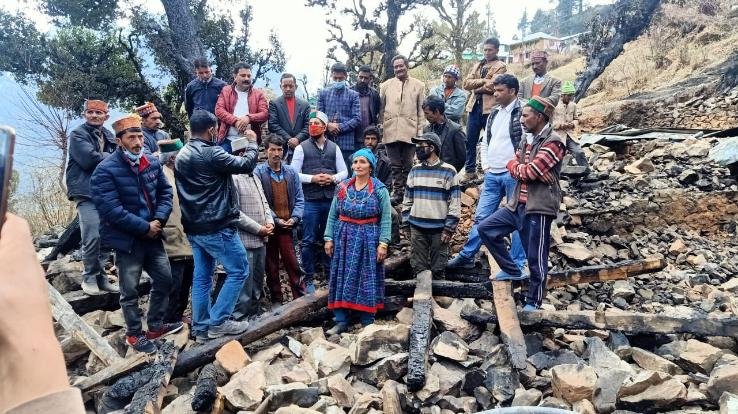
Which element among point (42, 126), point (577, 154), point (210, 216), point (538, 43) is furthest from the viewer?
point (538, 43)

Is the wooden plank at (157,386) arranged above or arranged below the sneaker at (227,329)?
below

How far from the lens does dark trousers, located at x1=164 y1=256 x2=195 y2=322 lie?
4504 mm

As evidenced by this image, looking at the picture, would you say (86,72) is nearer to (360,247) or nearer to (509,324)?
(360,247)

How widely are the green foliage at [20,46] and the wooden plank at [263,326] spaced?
1132 centimetres

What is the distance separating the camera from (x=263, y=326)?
405 centimetres

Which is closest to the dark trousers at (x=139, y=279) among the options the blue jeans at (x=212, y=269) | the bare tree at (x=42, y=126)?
the blue jeans at (x=212, y=269)

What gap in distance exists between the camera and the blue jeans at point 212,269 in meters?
3.92

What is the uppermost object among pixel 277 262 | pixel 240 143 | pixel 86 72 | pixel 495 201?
pixel 86 72

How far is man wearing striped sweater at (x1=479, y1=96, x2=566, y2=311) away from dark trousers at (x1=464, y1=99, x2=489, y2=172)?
2.60 metres

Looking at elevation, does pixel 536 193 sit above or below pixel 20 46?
below

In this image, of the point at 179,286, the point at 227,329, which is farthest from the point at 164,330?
the point at 227,329

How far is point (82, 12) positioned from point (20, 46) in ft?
5.89

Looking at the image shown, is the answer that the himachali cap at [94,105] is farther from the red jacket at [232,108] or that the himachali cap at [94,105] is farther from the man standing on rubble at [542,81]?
the man standing on rubble at [542,81]

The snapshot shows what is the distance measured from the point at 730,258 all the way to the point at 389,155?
486 cm
